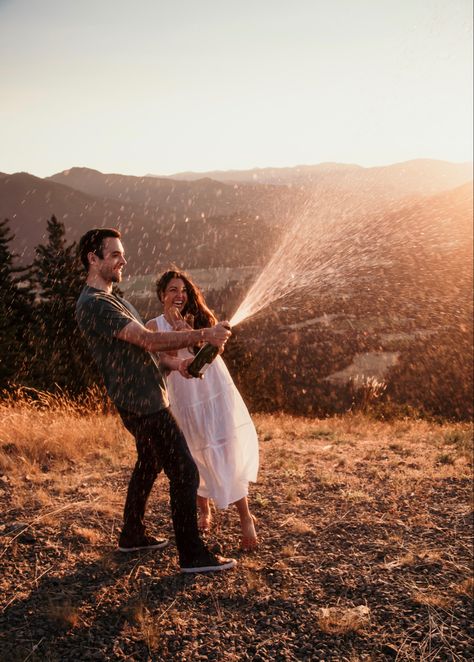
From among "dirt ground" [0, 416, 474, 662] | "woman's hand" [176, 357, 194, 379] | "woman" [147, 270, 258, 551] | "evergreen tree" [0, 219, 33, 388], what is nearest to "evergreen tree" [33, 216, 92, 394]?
"evergreen tree" [0, 219, 33, 388]

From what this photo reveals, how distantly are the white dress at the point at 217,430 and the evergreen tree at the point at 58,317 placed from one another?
2244 cm

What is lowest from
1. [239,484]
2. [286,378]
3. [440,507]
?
[286,378]

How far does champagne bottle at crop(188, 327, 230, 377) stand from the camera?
3637 millimetres

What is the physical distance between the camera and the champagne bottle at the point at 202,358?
11.9 ft

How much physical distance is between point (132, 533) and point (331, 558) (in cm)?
154

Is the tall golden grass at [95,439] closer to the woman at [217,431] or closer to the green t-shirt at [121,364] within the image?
the woman at [217,431]

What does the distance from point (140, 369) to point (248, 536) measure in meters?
1.75

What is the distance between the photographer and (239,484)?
409 centimetres

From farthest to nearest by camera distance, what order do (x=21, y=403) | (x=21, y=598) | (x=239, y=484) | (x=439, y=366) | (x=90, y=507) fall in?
1. (x=439, y=366)
2. (x=21, y=403)
3. (x=90, y=507)
4. (x=239, y=484)
5. (x=21, y=598)

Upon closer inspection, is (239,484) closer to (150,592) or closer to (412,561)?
(150,592)

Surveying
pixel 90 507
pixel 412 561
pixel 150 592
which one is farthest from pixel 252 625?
pixel 90 507

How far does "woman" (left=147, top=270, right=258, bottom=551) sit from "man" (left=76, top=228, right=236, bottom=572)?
1.48 ft

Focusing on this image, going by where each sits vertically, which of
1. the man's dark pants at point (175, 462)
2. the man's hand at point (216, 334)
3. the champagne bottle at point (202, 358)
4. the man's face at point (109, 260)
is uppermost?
the man's face at point (109, 260)

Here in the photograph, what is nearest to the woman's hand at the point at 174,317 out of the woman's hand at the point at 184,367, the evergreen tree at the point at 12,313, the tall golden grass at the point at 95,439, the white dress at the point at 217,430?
the white dress at the point at 217,430
